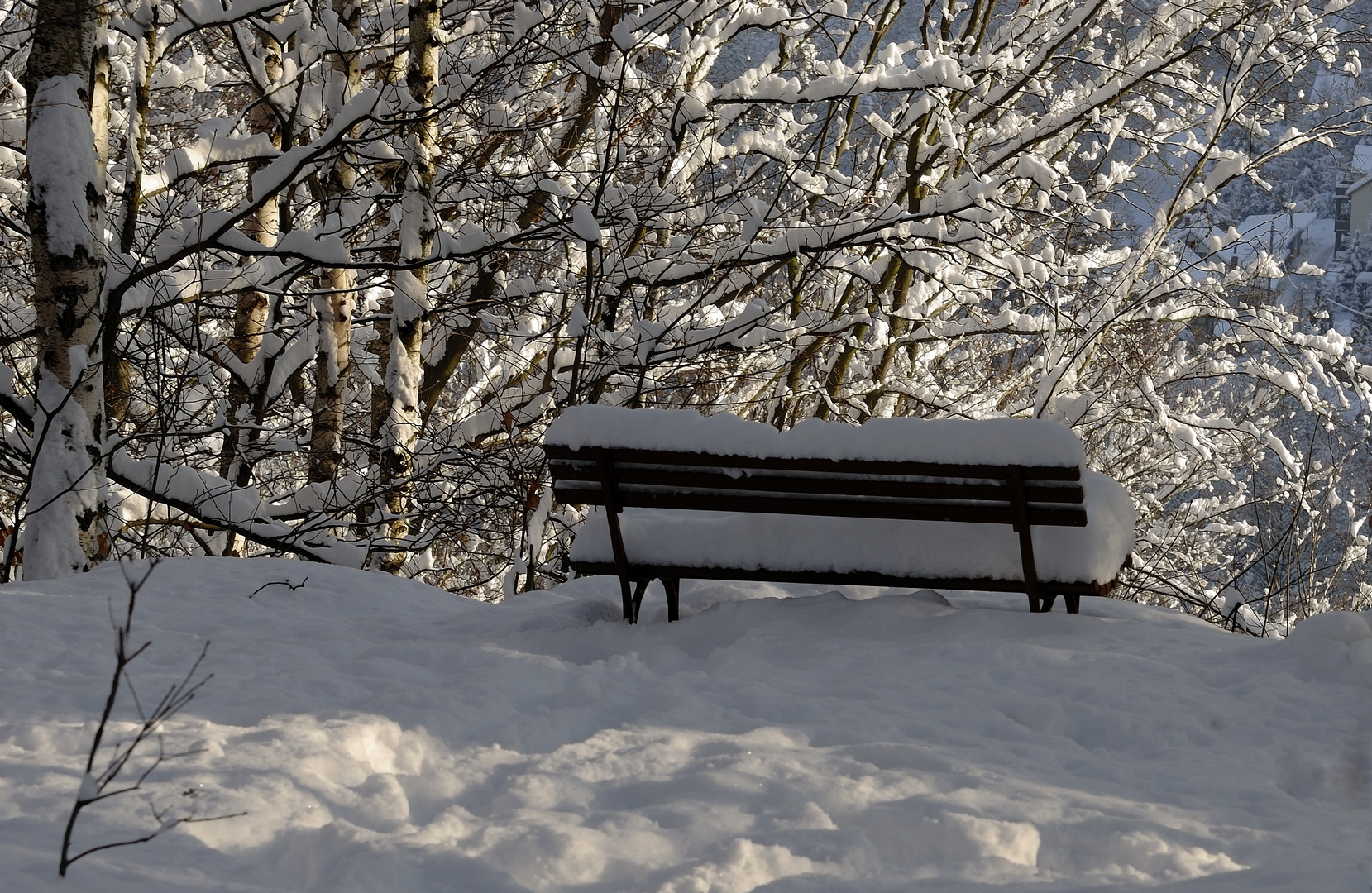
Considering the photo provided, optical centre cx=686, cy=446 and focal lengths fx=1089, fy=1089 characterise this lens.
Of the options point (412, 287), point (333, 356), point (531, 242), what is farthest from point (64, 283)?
point (531, 242)

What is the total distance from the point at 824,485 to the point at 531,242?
183 inches

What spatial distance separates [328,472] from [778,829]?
5607mm

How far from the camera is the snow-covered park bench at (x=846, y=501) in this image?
3967 mm

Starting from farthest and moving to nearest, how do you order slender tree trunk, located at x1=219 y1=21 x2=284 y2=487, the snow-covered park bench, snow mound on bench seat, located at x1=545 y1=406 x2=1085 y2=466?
slender tree trunk, located at x1=219 y1=21 x2=284 y2=487, the snow-covered park bench, snow mound on bench seat, located at x1=545 y1=406 x2=1085 y2=466

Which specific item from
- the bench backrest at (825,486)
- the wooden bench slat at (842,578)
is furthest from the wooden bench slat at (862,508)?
the wooden bench slat at (842,578)

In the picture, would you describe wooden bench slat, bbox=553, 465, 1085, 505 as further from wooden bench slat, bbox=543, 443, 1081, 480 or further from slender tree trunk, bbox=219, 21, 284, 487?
slender tree trunk, bbox=219, 21, 284, 487

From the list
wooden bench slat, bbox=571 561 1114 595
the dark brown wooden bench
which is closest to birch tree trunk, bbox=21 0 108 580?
the dark brown wooden bench

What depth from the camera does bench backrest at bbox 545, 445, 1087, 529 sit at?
3949 millimetres

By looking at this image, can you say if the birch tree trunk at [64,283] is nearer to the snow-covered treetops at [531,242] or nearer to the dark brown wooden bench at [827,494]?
the snow-covered treetops at [531,242]

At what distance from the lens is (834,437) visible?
4086mm

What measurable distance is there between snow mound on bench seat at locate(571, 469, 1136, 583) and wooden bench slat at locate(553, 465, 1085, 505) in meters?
0.31

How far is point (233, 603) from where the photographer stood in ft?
15.0

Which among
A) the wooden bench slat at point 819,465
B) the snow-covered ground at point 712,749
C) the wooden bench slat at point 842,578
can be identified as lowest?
the snow-covered ground at point 712,749

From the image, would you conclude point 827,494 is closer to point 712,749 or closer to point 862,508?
point 862,508
